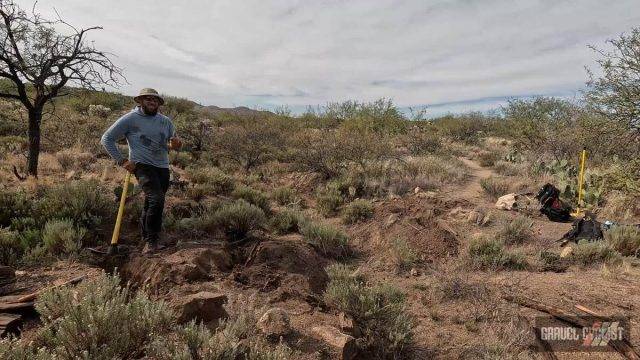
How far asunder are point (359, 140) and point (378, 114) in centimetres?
916

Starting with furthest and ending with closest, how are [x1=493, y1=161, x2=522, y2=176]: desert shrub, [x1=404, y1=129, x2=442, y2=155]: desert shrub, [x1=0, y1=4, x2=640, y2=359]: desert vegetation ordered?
[x1=404, y1=129, x2=442, y2=155]: desert shrub
[x1=493, y1=161, x2=522, y2=176]: desert shrub
[x1=0, y1=4, x2=640, y2=359]: desert vegetation

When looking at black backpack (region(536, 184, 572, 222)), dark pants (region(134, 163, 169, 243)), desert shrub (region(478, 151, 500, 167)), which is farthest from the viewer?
desert shrub (region(478, 151, 500, 167))

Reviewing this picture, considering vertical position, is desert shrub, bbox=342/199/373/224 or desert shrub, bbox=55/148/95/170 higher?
desert shrub, bbox=55/148/95/170

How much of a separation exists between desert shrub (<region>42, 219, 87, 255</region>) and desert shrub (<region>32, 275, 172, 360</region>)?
7.35 ft

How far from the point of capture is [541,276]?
19.0 ft

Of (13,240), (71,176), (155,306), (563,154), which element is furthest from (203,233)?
(563,154)

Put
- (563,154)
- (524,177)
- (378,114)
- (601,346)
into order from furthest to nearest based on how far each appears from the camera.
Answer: (378,114), (563,154), (524,177), (601,346)

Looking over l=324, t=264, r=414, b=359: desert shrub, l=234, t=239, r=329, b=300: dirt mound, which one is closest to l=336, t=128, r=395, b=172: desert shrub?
l=234, t=239, r=329, b=300: dirt mound

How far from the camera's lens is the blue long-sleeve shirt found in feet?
16.2

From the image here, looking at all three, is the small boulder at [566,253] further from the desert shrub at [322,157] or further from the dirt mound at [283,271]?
the desert shrub at [322,157]

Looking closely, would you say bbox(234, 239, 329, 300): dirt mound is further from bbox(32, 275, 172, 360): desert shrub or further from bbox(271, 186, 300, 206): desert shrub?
bbox(271, 186, 300, 206): desert shrub

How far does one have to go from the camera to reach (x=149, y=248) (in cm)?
498

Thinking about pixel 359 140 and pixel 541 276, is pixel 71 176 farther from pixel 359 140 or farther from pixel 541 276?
pixel 541 276

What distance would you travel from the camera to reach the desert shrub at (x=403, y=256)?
5.95 m
